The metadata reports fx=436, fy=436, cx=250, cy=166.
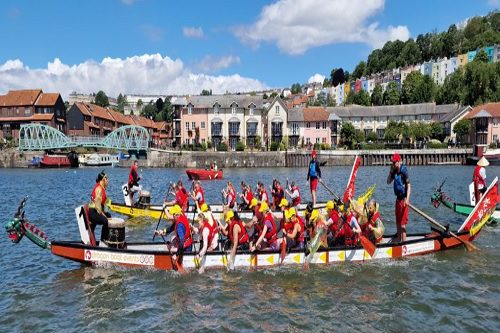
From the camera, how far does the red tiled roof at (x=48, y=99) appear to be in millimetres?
99250

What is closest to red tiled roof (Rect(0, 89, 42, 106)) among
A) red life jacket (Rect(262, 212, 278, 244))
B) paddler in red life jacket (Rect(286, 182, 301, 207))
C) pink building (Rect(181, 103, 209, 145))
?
pink building (Rect(181, 103, 209, 145))

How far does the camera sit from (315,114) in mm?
99188

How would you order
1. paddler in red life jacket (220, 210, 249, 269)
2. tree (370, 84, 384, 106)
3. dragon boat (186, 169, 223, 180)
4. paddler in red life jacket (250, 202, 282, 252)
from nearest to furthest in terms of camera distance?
paddler in red life jacket (220, 210, 249, 269), paddler in red life jacket (250, 202, 282, 252), dragon boat (186, 169, 223, 180), tree (370, 84, 384, 106)

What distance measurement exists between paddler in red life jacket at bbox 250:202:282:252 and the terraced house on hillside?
95.3 m

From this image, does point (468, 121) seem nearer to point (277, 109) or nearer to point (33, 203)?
point (277, 109)

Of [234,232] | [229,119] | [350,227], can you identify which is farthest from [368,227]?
[229,119]

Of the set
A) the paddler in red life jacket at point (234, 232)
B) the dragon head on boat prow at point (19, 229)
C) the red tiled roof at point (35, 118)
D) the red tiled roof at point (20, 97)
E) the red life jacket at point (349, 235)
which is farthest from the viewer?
the red tiled roof at point (20, 97)

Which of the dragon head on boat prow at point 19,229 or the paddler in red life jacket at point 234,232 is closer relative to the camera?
the dragon head on boat prow at point 19,229

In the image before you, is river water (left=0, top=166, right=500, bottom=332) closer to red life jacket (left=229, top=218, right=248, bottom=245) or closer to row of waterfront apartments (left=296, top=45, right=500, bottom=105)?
red life jacket (left=229, top=218, right=248, bottom=245)

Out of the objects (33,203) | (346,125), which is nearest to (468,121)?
(346,125)

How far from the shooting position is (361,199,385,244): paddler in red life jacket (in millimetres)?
15156

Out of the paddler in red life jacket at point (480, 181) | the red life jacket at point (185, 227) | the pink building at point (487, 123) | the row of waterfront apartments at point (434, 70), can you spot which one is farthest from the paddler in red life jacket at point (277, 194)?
the row of waterfront apartments at point (434, 70)

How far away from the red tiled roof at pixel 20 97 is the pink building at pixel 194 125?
34.6 metres

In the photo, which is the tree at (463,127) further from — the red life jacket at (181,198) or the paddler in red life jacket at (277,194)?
the red life jacket at (181,198)
